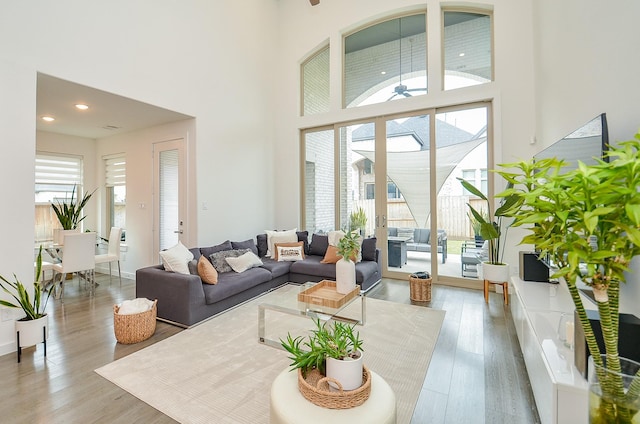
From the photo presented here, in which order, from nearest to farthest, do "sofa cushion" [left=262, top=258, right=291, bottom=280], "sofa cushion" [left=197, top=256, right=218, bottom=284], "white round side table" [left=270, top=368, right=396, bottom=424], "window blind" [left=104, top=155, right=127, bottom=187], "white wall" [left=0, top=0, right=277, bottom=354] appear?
"white round side table" [left=270, top=368, right=396, bottom=424] < "white wall" [left=0, top=0, right=277, bottom=354] < "sofa cushion" [left=197, top=256, right=218, bottom=284] < "sofa cushion" [left=262, top=258, right=291, bottom=280] < "window blind" [left=104, top=155, right=127, bottom=187]

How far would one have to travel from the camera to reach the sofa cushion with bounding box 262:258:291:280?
433 centimetres

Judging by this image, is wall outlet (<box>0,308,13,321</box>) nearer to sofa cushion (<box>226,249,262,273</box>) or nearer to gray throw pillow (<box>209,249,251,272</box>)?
gray throw pillow (<box>209,249,251,272</box>)

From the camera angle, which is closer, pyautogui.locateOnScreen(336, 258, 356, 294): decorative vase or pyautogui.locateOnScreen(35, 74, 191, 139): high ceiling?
pyautogui.locateOnScreen(336, 258, 356, 294): decorative vase

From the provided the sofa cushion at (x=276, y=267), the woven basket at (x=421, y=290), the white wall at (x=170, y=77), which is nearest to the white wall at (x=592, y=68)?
the woven basket at (x=421, y=290)

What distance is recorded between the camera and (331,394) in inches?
50.1

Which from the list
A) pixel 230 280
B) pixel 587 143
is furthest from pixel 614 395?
pixel 230 280

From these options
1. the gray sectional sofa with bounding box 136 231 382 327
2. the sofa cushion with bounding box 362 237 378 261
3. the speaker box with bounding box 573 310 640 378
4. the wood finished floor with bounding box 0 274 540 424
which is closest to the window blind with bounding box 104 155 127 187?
the wood finished floor with bounding box 0 274 540 424

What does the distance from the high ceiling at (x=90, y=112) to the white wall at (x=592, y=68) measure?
475cm

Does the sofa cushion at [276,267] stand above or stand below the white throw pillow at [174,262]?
below

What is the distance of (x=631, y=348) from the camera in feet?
4.56

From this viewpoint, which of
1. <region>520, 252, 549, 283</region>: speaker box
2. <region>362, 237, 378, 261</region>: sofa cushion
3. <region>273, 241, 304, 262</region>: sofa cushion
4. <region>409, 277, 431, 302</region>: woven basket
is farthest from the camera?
<region>273, 241, 304, 262</region>: sofa cushion

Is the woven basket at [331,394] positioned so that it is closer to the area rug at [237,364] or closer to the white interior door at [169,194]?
the area rug at [237,364]

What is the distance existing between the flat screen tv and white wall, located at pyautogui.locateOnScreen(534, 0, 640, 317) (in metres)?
0.07

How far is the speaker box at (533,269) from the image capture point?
2.94m
